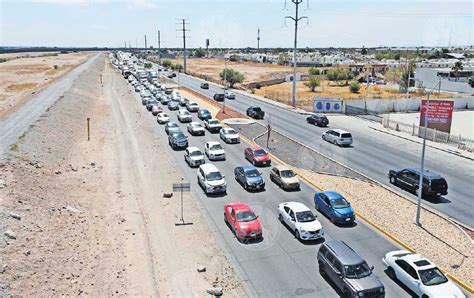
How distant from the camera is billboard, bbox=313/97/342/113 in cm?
6631

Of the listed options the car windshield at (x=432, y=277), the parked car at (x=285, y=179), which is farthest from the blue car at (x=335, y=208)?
the car windshield at (x=432, y=277)

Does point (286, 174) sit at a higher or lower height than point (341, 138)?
lower

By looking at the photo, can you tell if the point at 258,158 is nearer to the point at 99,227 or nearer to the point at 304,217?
the point at 304,217

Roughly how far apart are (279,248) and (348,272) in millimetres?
5002

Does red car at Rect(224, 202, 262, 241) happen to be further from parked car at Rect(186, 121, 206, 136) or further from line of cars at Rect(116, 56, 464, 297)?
parked car at Rect(186, 121, 206, 136)

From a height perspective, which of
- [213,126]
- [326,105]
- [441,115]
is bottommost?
[213,126]

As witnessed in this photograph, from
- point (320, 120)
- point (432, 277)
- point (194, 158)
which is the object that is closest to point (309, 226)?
point (432, 277)

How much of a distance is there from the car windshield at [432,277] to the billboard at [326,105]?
50.0 meters

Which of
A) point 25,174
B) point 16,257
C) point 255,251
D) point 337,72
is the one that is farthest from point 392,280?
point 337,72

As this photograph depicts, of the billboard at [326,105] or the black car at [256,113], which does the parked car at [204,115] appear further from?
the billboard at [326,105]

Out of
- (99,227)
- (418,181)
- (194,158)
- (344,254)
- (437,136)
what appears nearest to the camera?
(344,254)

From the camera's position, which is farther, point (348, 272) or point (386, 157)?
point (386, 157)

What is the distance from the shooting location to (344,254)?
18.8 metres

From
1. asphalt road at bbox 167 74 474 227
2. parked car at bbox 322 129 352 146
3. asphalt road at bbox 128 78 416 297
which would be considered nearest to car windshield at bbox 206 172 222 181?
asphalt road at bbox 128 78 416 297
